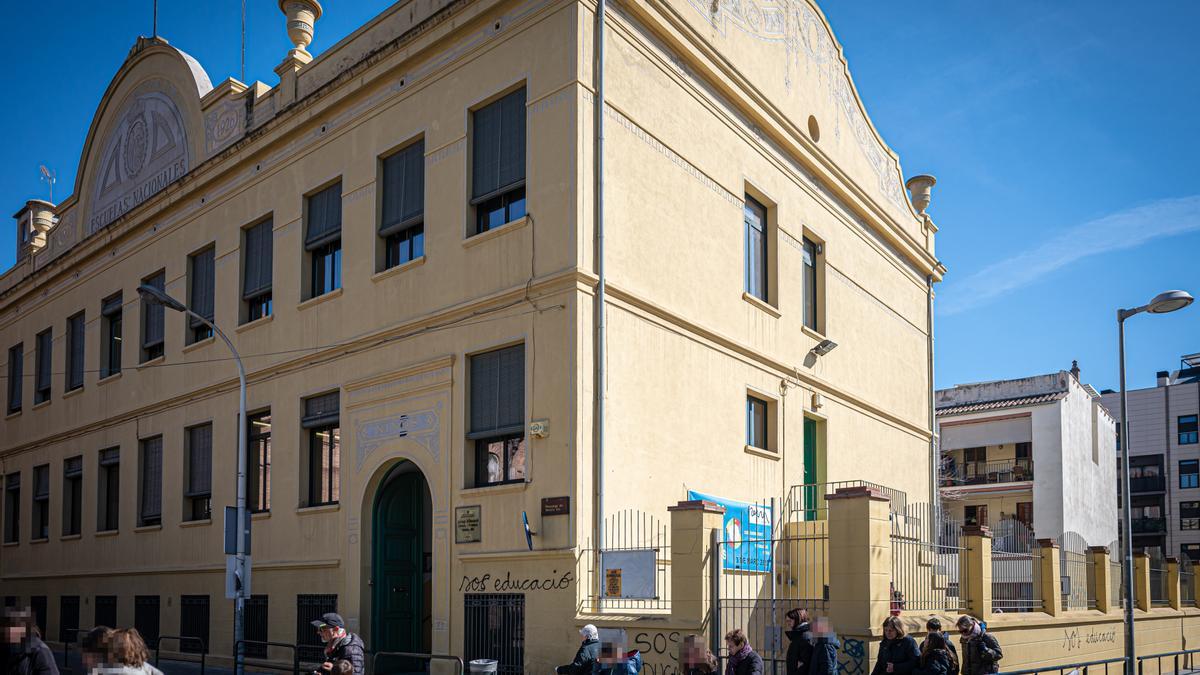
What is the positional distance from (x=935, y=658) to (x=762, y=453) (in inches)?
336

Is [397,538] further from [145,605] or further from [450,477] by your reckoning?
[145,605]

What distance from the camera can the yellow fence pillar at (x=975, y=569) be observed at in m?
15.8

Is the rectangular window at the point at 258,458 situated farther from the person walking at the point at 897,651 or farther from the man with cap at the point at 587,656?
the person walking at the point at 897,651

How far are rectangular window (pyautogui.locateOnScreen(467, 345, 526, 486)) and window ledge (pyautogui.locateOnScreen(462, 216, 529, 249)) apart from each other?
1.75 metres

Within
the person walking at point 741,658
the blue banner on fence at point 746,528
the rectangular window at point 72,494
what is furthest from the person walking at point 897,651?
the rectangular window at point 72,494

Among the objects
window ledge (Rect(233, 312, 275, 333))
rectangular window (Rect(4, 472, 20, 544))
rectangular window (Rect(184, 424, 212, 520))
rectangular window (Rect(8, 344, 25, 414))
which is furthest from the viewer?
rectangular window (Rect(8, 344, 25, 414))

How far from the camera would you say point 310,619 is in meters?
19.4

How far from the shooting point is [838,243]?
23.8 meters

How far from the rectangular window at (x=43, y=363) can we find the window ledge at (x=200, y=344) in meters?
8.85

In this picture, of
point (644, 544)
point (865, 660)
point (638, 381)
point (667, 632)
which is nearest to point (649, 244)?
point (638, 381)

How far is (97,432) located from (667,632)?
61.6ft

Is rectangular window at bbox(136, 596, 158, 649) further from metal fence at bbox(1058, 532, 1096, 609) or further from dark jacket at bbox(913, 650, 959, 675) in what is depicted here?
metal fence at bbox(1058, 532, 1096, 609)

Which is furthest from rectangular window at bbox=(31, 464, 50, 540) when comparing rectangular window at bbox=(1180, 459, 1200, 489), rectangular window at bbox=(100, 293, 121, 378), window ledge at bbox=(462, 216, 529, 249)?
rectangular window at bbox=(1180, 459, 1200, 489)

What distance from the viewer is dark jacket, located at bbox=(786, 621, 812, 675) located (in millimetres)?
11422
